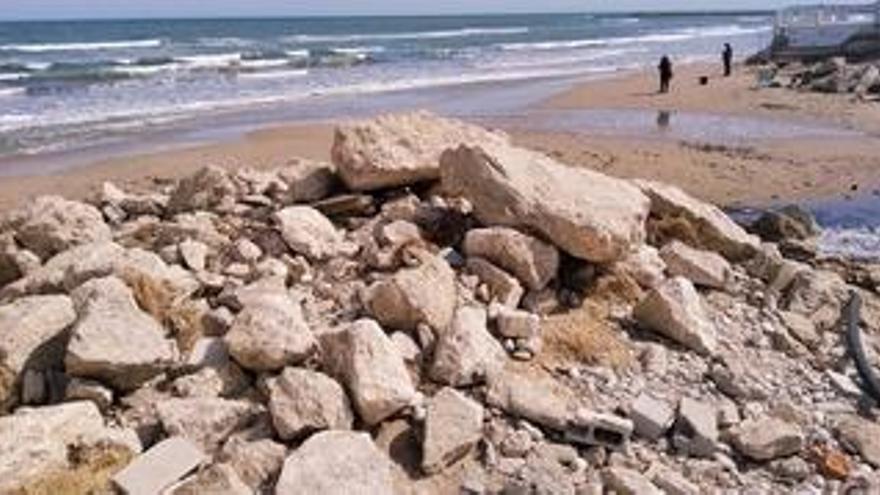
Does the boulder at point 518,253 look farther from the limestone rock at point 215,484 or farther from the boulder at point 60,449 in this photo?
the boulder at point 60,449

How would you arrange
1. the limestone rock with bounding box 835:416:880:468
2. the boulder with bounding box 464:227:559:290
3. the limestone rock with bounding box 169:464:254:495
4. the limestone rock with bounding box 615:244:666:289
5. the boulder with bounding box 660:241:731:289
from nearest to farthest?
the limestone rock with bounding box 169:464:254:495 → the limestone rock with bounding box 835:416:880:468 → the boulder with bounding box 464:227:559:290 → the limestone rock with bounding box 615:244:666:289 → the boulder with bounding box 660:241:731:289

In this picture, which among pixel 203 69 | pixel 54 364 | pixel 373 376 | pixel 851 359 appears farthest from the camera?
pixel 203 69

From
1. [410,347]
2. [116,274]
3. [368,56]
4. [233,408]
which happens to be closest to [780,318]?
[410,347]

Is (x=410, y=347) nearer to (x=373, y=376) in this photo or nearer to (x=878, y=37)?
(x=373, y=376)

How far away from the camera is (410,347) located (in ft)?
24.3

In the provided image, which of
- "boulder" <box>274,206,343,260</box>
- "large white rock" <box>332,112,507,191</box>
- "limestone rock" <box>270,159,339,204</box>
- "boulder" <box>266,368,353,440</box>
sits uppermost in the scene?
"large white rock" <box>332,112,507,191</box>

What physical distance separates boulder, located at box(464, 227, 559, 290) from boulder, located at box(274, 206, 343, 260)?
3.52ft

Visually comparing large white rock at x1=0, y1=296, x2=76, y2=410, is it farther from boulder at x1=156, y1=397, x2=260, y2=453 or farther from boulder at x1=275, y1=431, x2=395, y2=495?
boulder at x1=275, y1=431, x2=395, y2=495

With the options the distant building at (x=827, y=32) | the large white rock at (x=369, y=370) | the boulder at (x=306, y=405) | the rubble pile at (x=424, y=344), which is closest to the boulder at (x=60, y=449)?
the rubble pile at (x=424, y=344)

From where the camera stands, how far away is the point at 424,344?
7.45 metres

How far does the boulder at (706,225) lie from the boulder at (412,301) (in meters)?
2.88

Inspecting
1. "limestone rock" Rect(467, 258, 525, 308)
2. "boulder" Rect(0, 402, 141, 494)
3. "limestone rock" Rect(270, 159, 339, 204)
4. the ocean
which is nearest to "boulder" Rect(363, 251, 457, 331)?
"limestone rock" Rect(467, 258, 525, 308)

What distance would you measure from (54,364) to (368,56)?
168ft

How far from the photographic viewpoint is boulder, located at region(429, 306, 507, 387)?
7.21 metres
